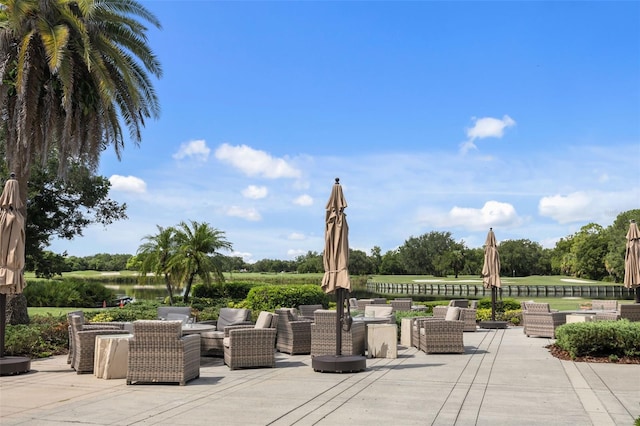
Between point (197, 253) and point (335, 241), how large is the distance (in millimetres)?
15876

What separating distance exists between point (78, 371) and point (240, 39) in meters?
8.60

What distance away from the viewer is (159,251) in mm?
24953

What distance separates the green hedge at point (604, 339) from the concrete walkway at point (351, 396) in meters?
0.53

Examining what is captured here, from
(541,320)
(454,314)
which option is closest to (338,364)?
(454,314)

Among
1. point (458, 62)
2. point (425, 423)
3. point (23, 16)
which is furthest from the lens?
point (458, 62)

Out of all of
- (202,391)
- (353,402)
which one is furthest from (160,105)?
(353,402)

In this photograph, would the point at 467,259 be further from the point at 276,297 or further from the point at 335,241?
the point at 335,241

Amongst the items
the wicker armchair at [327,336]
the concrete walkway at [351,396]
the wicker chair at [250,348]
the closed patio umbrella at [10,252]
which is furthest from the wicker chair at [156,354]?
the wicker armchair at [327,336]

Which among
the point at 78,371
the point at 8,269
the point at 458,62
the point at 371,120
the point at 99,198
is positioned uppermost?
the point at 458,62

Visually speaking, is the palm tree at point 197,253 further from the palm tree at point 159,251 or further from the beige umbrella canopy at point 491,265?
the beige umbrella canopy at point 491,265

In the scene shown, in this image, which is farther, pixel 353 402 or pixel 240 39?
pixel 240 39

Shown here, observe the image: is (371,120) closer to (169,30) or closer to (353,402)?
(169,30)

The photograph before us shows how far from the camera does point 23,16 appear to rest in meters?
13.1

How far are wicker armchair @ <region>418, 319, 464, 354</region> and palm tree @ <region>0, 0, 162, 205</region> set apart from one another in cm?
941
